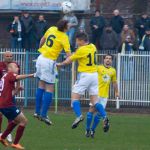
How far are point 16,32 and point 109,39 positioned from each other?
341cm

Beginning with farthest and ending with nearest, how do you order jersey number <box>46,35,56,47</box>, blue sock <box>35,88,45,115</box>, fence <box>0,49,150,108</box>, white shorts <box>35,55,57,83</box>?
fence <box>0,49,150,108</box>, blue sock <box>35,88,45,115</box>, white shorts <box>35,55,57,83</box>, jersey number <box>46,35,56,47</box>

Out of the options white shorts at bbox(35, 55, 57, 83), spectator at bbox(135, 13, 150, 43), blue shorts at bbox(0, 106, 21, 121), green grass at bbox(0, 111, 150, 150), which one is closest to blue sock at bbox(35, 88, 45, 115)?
white shorts at bbox(35, 55, 57, 83)

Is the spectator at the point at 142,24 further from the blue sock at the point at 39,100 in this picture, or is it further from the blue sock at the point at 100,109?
the blue sock at the point at 100,109

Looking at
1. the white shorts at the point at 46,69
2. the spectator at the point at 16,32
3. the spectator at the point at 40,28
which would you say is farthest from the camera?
the spectator at the point at 40,28

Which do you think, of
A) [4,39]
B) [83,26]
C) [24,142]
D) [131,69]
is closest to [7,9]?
[4,39]

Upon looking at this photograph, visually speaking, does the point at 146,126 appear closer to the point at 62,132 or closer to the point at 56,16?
the point at 62,132

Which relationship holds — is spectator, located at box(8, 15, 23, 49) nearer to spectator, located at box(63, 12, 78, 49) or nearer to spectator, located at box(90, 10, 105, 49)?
spectator, located at box(63, 12, 78, 49)

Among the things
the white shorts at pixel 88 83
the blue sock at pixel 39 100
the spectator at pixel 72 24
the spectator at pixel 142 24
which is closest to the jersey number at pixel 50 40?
the white shorts at pixel 88 83

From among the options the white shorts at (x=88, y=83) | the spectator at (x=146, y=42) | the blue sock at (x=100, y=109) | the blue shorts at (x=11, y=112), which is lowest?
the blue sock at (x=100, y=109)

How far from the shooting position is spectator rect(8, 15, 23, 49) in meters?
31.8

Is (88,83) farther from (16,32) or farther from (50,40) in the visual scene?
(16,32)

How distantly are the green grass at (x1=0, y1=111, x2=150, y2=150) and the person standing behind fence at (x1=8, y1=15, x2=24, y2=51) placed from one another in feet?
25.5

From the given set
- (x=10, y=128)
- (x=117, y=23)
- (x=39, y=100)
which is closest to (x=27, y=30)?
(x=117, y=23)

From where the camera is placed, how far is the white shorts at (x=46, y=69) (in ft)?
65.1
